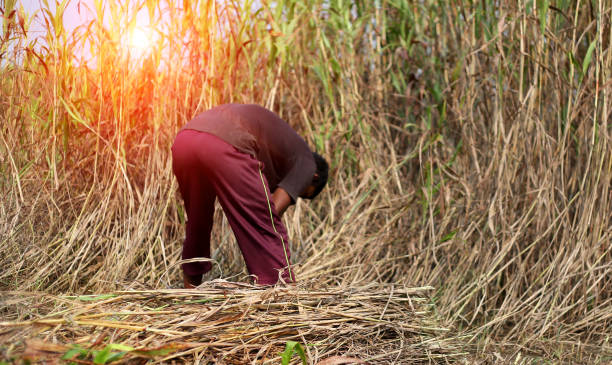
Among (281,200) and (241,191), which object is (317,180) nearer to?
(281,200)

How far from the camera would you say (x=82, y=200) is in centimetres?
197

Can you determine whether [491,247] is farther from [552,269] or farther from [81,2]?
[81,2]

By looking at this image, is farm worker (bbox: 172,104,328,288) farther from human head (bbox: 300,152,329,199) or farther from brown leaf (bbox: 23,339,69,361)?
brown leaf (bbox: 23,339,69,361)

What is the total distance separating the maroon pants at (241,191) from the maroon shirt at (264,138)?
0.04 meters

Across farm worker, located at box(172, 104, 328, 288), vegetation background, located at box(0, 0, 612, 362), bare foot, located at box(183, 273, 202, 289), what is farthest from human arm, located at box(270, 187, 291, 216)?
bare foot, located at box(183, 273, 202, 289)

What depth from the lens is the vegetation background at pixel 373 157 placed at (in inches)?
70.7

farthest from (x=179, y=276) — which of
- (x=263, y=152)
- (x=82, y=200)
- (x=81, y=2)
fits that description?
(x=81, y=2)

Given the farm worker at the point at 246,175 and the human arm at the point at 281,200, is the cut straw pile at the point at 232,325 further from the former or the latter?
the human arm at the point at 281,200

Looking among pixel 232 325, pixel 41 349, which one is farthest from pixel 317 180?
pixel 41 349

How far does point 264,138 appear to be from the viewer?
169cm

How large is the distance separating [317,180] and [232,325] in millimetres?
728

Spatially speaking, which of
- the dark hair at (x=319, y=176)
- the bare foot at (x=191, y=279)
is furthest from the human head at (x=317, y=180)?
the bare foot at (x=191, y=279)

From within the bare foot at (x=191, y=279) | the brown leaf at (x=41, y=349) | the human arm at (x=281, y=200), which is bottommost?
the bare foot at (x=191, y=279)

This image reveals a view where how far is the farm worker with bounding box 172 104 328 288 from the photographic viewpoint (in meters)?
1.59
